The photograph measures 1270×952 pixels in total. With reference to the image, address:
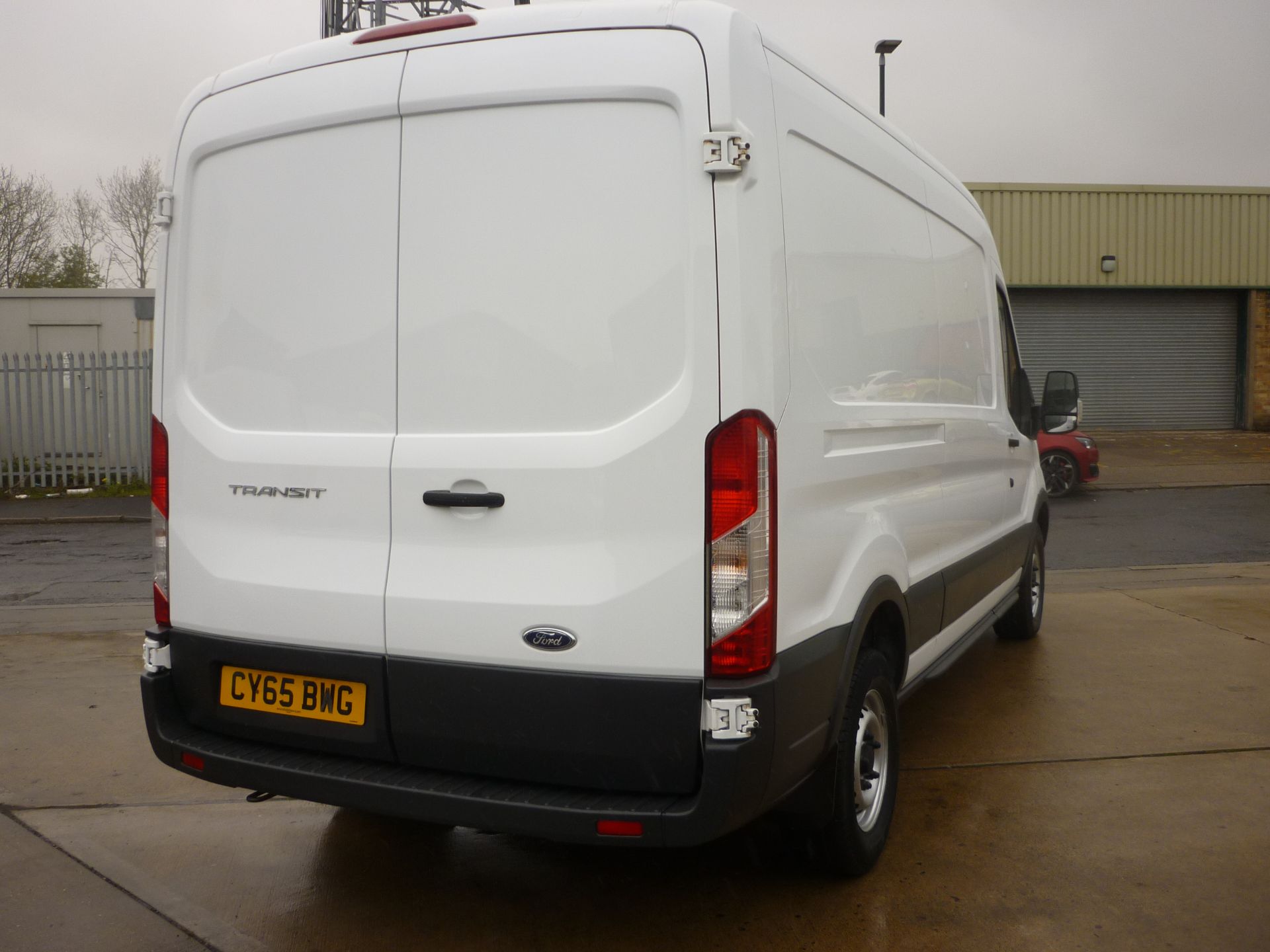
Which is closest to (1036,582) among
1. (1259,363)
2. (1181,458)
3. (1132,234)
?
(1181,458)

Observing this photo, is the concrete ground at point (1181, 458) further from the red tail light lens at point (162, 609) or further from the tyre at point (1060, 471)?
the red tail light lens at point (162, 609)

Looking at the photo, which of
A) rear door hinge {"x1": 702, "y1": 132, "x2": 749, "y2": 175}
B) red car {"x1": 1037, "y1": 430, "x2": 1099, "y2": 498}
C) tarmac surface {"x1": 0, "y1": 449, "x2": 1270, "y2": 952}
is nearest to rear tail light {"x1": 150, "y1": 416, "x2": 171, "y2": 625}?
tarmac surface {"x1": 0, "y1": 449, "x2": 1270, "y2": 952}

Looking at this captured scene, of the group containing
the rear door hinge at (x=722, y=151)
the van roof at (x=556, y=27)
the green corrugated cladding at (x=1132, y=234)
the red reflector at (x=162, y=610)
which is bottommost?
the red reflector at (x=162, y=610)

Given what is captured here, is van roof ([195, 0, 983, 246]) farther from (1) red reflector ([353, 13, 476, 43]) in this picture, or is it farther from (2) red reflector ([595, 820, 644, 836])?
(2) red reflector ([595, 820, 644, 836])

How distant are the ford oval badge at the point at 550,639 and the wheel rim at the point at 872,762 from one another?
3.63ft

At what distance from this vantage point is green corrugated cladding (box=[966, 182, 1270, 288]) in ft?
70.3

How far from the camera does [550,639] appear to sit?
2.54m

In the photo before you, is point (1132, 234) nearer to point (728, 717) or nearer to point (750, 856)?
point (750, 856)

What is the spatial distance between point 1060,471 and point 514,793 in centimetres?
1269

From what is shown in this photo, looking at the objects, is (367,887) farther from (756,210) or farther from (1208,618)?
(1208,618)

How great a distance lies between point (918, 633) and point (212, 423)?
2285mm

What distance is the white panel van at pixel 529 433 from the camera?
247cm

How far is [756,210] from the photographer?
250 centimetres

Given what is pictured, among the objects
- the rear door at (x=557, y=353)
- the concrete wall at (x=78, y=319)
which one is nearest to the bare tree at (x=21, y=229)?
the concrete wall at (x=78, y=319)
